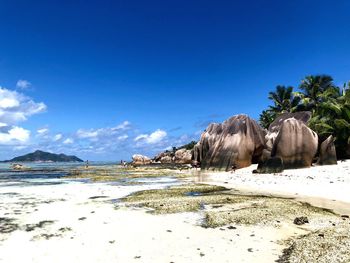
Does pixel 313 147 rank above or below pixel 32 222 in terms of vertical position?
above

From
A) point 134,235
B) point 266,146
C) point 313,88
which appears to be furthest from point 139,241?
point 313,88

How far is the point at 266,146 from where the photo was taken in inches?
1866

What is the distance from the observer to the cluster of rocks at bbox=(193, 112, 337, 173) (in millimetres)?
34750

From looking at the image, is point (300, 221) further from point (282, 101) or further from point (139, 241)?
point (282, 101)

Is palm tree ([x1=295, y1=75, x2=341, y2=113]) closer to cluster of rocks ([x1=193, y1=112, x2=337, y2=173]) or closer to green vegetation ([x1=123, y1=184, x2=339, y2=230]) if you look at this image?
cluster of rocks ([x1=193, y1=112, x2=337, y2=173])

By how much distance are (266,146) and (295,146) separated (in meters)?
12.3

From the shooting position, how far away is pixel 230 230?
11.4 metres

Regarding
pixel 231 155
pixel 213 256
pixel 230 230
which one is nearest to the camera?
pixel 213 256

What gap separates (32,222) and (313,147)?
29.6 m

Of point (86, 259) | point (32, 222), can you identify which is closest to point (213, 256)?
point (86, 259)

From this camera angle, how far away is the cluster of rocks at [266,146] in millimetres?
34750

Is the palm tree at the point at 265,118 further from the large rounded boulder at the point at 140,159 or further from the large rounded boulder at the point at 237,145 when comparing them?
the large rounded boulder at the point at 140,159

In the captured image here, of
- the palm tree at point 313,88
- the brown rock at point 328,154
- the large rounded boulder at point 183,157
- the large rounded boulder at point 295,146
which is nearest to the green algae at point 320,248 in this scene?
the large rounded boulder at point 295,146

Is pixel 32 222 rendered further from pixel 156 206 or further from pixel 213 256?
pixel 213 256
